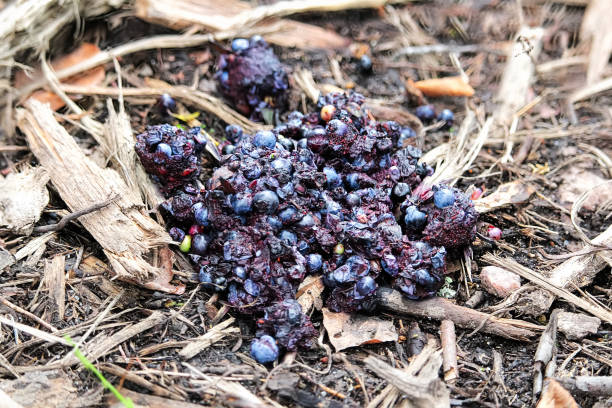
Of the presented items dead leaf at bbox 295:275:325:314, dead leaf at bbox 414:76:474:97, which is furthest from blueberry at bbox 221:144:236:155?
dead leaf at bbox 414:76:474:97

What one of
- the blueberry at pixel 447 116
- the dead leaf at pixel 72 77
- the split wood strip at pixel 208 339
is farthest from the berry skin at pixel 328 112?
the dead leaf at pixel 72 77

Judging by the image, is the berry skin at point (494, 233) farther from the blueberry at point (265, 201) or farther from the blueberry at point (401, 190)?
the blueberry at point (265, 201)

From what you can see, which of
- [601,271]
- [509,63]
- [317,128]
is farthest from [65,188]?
[509,63]

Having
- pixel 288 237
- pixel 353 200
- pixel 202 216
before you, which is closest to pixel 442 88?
pixel 353 200

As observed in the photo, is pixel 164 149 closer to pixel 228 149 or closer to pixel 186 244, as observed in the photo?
pixel 228 149

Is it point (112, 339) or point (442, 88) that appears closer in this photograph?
point (112, 339)

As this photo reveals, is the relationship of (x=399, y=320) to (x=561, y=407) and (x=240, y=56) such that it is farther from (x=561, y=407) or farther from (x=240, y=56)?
(x=240, y=56)

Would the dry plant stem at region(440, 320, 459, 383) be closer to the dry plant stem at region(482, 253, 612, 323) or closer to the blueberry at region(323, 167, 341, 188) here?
the dry plant stem at region(482, 253, 612, 323)
